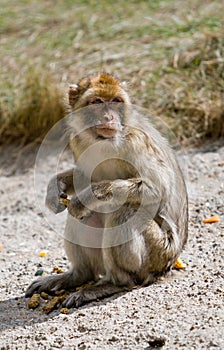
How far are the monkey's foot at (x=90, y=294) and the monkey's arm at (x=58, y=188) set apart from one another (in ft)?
2.30

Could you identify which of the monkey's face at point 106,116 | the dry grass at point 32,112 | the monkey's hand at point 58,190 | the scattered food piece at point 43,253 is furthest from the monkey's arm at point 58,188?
the dry grass at point 32,112

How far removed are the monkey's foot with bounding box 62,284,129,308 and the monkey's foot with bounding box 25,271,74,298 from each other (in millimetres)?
367

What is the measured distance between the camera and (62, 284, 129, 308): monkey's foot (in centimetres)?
603

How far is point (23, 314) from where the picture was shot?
6.02 m

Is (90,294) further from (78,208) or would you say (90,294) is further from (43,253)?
(43,253)

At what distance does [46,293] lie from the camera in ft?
21.1

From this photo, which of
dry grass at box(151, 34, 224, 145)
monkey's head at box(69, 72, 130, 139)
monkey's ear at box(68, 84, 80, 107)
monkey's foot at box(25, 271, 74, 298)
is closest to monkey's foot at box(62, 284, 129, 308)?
monkey's foot at box(25, 271, 74, 298)

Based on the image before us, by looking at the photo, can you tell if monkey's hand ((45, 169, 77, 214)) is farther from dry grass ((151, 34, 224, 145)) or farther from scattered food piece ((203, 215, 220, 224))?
dry grass ((151, 34, 224, 145))

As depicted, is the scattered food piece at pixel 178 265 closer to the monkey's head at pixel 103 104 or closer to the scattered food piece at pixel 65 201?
the scattered food piece at pixel 65 201

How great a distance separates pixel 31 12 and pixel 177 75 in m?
3.82

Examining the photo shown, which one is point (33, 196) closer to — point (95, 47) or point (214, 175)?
point (214, 175)

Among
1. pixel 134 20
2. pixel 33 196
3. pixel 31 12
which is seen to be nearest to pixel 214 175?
pixel 33 196

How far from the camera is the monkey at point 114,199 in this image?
5.96 meters

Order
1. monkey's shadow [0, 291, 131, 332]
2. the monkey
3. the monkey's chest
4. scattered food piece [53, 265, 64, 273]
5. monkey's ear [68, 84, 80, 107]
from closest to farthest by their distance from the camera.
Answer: monkey's shadow [0, 291, 131, 332] < the monkey < the monkey's chest < monkey's ear [68, 84, 80, 107] < scattered food piece [53, 265, 64, 273]
